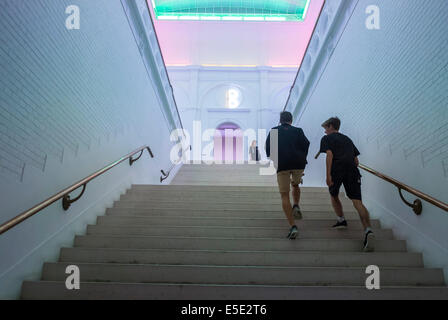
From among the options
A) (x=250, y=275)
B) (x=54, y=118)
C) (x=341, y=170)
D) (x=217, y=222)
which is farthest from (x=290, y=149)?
(x=54, y=118)

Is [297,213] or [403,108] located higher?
[403,108]

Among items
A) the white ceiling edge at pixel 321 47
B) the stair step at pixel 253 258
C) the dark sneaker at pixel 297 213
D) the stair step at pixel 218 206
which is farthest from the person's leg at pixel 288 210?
the white ceiling edge at pixel 321 47

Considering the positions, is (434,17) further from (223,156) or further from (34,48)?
(223,156)

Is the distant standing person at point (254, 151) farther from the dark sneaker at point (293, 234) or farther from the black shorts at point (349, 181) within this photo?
the dark sneaker at point (293, 234)

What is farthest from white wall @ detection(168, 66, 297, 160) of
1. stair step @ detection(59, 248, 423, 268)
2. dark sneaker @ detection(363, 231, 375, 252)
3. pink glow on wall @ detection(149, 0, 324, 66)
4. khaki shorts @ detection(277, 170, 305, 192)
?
stair step @ detection(59, 248, 423, 268)

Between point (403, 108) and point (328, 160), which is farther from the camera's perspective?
point (403, 108)

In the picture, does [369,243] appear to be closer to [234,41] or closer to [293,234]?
[293,234]

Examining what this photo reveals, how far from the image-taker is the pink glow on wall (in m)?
15.2

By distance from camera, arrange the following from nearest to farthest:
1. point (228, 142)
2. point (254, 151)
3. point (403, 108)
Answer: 1. point (403, 108)
2. point (254, 151)
3. point (228, 142)

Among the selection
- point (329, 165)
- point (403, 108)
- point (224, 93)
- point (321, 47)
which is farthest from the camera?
point (224, 93)

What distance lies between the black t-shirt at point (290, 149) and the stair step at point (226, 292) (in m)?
1.48

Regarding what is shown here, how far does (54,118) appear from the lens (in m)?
3.14

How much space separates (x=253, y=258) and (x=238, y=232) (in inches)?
24.0

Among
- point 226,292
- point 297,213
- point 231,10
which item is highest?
point 231,10
